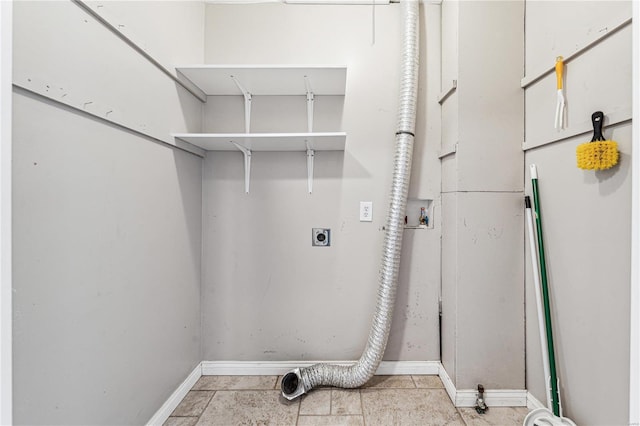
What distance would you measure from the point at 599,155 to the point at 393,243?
95cm

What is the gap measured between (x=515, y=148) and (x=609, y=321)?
0.90 metres

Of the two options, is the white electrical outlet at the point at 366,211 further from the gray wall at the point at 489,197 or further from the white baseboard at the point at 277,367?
the white baseboard at the point at 277,367

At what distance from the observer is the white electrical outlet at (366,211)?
1.89m

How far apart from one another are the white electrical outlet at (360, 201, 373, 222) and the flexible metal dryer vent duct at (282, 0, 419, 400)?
188 millimetres

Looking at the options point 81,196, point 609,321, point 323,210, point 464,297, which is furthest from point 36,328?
point 609,321

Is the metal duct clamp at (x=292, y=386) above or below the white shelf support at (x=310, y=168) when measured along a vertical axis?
below

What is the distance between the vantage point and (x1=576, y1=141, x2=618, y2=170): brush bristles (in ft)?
3.38

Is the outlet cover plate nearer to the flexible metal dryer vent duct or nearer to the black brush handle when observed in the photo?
the flexible metal dryer vent duct

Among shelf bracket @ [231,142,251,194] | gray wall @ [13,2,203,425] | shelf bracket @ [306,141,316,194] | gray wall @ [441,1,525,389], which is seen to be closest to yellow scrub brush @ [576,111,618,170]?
gray wall @ [441,1,525,389]

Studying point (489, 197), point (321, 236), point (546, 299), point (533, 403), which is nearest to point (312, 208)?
point (321, 236)

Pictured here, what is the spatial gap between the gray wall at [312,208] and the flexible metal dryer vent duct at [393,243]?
17 cm

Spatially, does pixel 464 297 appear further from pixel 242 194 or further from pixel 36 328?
pixel 36 328

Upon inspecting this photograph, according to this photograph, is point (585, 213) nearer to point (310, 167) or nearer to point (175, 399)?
point (310, 167)

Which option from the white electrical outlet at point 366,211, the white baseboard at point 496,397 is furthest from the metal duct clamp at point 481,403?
the white electrical outlet at point 366,211
